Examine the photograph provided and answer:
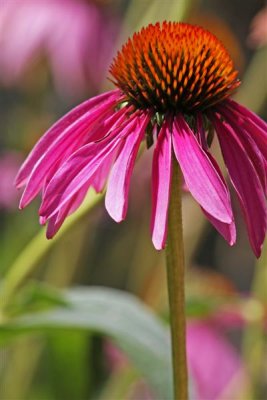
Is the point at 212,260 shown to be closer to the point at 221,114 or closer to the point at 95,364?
the point at 95,364

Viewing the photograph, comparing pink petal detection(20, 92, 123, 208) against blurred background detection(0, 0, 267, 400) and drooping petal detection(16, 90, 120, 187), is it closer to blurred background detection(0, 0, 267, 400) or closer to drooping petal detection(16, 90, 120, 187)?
drooping petal detection(16, 90, 120, 187)

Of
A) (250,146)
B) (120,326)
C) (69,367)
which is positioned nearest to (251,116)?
(250,146)

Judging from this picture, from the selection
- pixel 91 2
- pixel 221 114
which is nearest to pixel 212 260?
pixel 91 2

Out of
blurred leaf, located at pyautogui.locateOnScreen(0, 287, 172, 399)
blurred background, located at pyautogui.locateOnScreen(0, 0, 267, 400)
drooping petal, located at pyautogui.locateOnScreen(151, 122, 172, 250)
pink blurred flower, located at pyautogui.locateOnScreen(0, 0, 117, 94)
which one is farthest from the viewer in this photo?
pink blurred flower, located at pyautogui.locateOnScreen(0, 0, 117, 94)

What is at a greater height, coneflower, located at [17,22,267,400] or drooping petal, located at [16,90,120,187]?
drooping petal, located at [16,90,120,187]

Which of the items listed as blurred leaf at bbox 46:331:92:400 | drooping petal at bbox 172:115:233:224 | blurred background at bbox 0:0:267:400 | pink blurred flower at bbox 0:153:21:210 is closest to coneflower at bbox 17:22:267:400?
drooping petal at bbox 172:115:233:224

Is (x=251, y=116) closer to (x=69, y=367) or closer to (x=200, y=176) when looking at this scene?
(x=200, y=176)

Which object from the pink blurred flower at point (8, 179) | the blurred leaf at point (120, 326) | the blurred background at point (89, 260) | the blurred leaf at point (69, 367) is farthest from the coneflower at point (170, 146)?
the pink blurred flower at point (8, 179)
